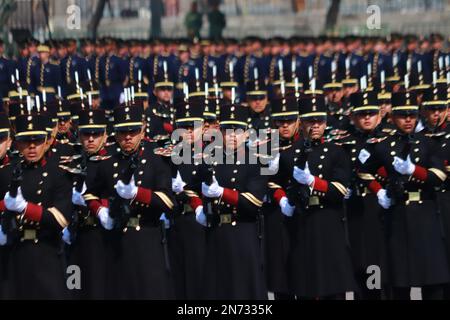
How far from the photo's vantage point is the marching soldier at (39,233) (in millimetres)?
11773

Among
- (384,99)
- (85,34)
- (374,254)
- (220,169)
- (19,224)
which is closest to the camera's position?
(19,224)

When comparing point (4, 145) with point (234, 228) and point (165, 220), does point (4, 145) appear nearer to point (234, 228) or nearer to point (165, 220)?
point (165, 220)

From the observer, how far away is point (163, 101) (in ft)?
67.1

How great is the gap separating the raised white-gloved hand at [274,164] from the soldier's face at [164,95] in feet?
24.4

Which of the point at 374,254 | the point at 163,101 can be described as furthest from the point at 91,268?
the point at 163,101

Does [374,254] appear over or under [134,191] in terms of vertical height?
under

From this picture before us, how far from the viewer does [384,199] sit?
13.6 metres

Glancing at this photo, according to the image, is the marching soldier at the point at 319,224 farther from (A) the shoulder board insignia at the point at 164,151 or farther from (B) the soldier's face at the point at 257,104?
(B) the soldier's face at the point at 257,104

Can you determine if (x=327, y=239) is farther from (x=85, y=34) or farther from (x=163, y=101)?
(x=85, y=34)

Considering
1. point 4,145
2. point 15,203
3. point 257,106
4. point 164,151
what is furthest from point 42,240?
point 257,106

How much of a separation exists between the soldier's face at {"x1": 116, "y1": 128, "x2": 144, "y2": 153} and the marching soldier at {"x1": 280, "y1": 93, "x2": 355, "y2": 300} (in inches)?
56.5

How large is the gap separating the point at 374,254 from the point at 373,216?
38 centimetres

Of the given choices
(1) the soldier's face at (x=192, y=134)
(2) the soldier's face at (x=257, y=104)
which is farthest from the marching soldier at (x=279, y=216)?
(2) the soldier's face at (x=257, y=104)

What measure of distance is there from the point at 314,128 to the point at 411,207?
4.03 ft
